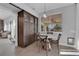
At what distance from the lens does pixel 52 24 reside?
2.40 metres

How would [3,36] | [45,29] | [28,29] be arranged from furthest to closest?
[28,29]
[45,29]
[3,36]

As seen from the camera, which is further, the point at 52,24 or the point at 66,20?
the point at 66,20

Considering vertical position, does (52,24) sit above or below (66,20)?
below

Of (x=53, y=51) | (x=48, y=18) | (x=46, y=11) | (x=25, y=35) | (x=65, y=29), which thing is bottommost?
(x=53, y=51)

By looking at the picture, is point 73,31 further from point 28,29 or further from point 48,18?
point 28,29

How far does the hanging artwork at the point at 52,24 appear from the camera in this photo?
240 cm

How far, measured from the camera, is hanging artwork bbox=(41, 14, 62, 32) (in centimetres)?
240

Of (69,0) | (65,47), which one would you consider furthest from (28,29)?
(69,0)

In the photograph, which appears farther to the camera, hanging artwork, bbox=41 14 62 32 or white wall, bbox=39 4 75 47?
white wall, bbox=39 4 75 47

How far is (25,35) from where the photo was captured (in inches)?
140

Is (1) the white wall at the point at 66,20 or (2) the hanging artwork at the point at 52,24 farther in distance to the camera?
(1) the white wall at the point at 66,20

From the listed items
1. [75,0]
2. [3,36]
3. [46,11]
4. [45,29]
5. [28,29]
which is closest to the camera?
[75,0]

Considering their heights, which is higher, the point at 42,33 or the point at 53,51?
the point at 42,33

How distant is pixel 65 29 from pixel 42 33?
69 cm
